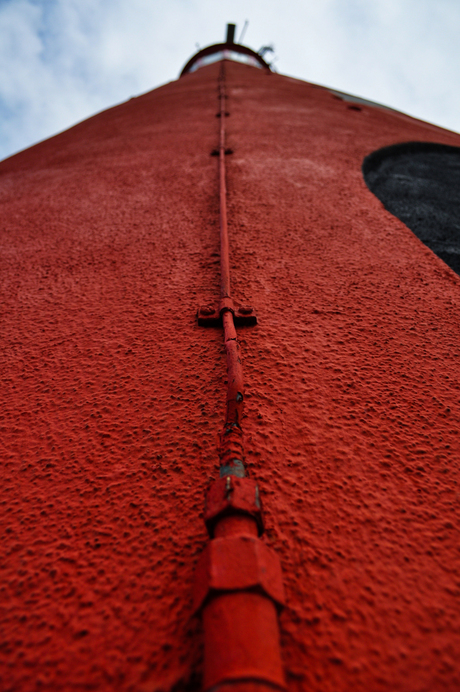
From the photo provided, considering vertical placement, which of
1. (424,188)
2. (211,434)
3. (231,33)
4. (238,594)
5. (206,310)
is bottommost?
(238,594)

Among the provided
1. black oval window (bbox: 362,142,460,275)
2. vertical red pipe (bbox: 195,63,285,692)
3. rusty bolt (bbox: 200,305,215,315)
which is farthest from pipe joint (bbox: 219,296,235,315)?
black oval window (bbox: 362,142,460,275)

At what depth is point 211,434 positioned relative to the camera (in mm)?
691

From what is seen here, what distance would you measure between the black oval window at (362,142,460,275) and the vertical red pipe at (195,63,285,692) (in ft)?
4.27

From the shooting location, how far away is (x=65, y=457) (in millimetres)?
676

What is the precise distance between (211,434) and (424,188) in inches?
79.7

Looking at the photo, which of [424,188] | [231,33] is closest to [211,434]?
[424,188]

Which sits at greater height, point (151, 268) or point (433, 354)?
point (151, 268)

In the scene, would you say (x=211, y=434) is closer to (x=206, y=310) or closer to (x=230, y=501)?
(x=230, y=501)

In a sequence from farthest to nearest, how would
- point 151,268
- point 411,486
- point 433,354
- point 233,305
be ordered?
1. point 151,268
2. point 233,305
3. point 433,354
4. point 411,486

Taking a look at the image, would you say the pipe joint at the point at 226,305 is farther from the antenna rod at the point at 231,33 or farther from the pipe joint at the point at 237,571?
the antenna rod at the point at 231,33

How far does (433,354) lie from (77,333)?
3.19 ft

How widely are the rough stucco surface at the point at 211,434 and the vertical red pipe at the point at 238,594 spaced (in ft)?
0.18

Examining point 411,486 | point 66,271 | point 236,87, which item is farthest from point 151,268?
point 236,87

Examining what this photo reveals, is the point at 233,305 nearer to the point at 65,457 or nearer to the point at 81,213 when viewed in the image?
the point at 65,457
